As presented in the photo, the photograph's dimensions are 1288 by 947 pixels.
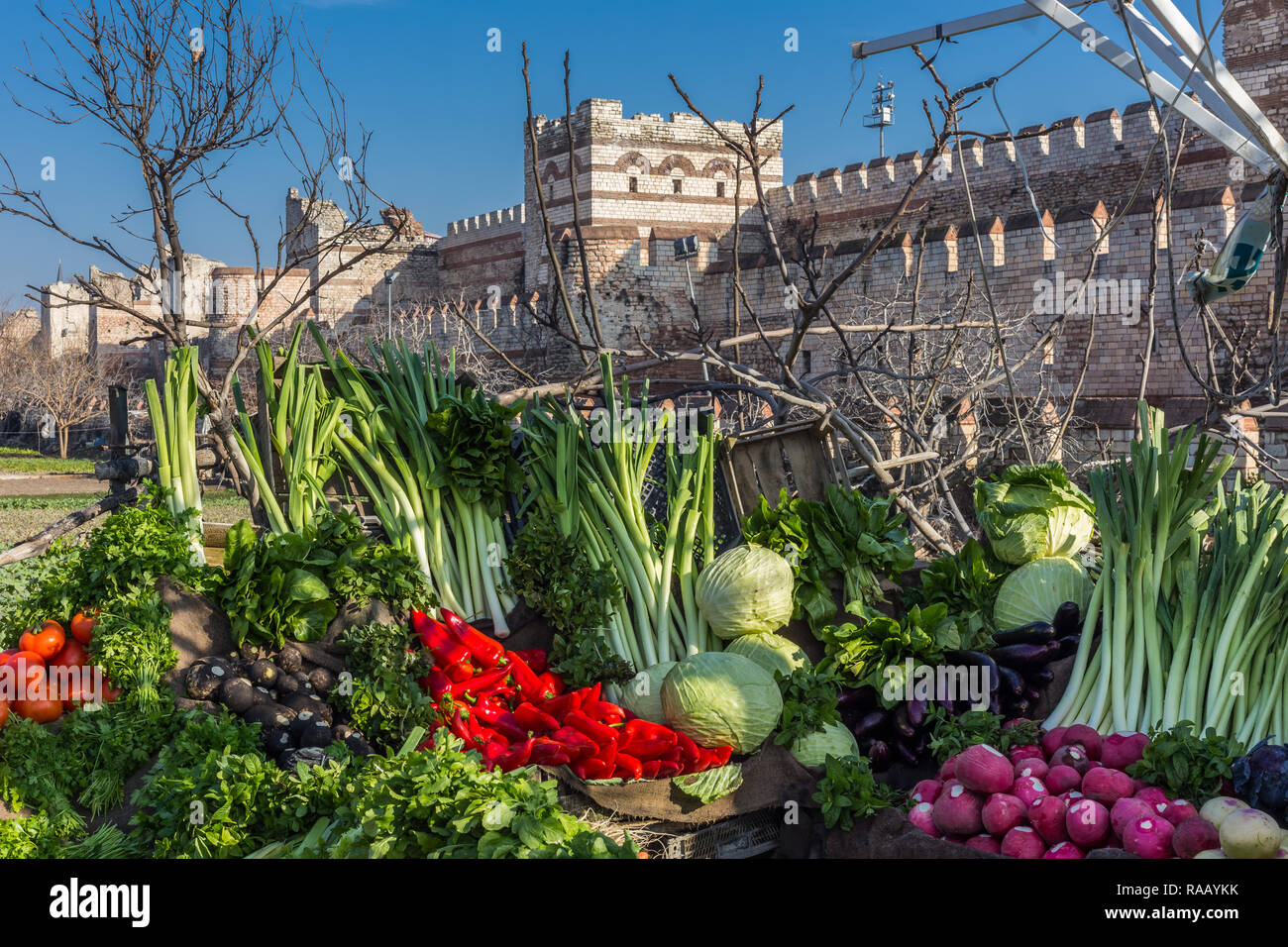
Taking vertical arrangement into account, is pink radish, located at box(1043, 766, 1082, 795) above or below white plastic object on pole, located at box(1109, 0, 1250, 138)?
below

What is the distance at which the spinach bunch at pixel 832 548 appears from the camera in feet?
13.3

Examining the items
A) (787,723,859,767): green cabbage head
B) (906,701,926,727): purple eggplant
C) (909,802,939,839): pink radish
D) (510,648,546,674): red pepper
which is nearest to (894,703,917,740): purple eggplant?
(906,701,926,727): purple eggplant

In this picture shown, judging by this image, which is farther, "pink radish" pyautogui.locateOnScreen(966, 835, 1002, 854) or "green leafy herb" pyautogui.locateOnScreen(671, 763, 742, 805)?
"green leafy herb" pyautogui.locateOnScreen(671, 763, 742, 805)

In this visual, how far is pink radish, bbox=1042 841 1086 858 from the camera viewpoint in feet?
8.54

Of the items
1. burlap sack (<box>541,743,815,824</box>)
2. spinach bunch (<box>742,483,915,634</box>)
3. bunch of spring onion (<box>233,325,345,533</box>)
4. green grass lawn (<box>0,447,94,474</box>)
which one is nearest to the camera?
burlap sack (<box>541,743,815,824</box>)

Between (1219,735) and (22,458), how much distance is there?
34.1 meters

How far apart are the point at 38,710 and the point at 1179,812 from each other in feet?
11.3

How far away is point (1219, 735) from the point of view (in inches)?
117

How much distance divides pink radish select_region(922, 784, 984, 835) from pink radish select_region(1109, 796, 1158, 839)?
0.34 meters

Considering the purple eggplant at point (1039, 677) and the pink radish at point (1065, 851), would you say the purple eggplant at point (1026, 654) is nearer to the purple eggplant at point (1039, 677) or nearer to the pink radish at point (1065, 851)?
the purple eggplant at point (1039, 677)

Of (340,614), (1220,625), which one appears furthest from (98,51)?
(1220,625)

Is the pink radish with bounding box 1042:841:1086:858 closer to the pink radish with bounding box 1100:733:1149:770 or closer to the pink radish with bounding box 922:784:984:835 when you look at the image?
the pink radish with bounding box 922:784:984:835

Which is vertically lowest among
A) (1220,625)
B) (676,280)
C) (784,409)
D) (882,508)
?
(1220,625)
